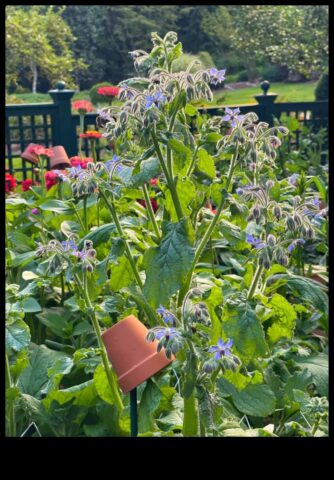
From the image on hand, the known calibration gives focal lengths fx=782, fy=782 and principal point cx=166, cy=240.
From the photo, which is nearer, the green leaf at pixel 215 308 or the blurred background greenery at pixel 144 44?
the green leaf at pixel 215 308

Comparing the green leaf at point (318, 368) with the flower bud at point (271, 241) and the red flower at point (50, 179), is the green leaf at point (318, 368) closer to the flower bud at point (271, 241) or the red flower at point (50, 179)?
the flower bud at point (271, 241)

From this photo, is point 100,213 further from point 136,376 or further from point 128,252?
point 136,376

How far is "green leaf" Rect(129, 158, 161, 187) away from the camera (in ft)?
5.39

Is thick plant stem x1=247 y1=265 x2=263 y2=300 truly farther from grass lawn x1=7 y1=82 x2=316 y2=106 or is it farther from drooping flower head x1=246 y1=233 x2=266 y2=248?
grass lawn x1=7 y1=82 x2=316 y2=106

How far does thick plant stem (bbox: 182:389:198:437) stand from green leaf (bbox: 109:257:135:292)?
352mm

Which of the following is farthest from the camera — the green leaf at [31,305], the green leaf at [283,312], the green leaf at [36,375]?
the green leaf at [36,375]

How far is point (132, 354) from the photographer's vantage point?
5.20 feet

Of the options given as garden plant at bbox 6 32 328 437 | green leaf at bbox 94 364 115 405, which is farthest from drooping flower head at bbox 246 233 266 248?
green leaf at bbox 94 364 115 405

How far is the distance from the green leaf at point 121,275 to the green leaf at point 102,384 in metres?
0.21

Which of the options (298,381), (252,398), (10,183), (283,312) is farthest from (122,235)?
(10,183)

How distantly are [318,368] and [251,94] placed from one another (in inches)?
781

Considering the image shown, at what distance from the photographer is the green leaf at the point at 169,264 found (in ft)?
5.13

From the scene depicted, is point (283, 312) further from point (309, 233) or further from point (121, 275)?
point (121, 275)

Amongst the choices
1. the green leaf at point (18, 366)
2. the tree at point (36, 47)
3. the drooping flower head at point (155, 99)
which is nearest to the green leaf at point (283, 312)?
the drooping flower head at point (155, 99)
